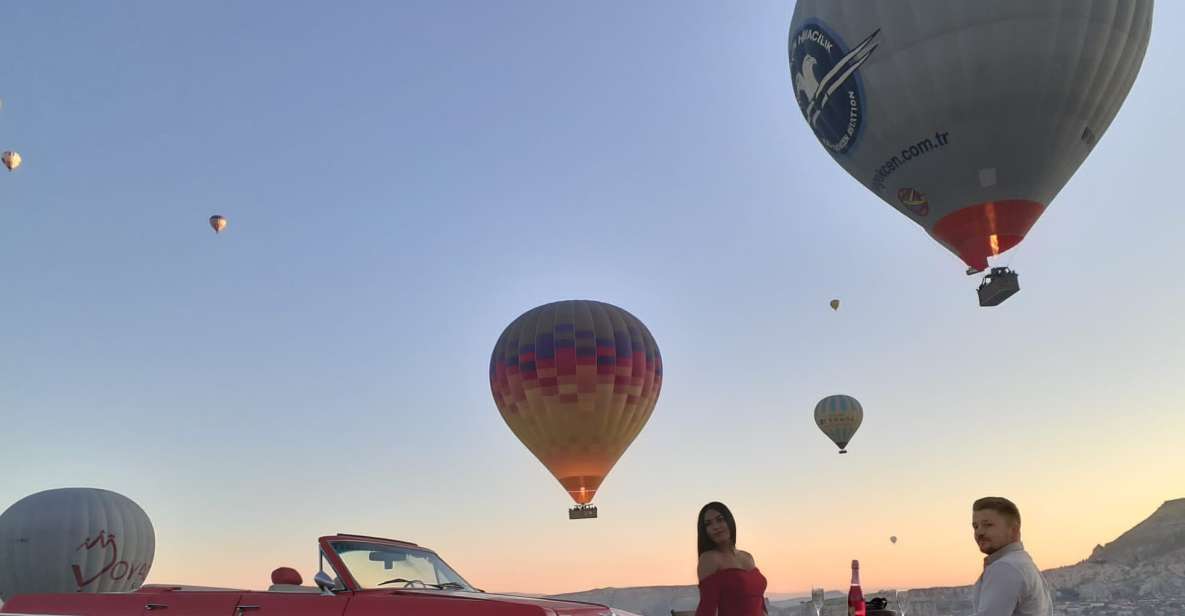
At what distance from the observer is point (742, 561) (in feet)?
21.7

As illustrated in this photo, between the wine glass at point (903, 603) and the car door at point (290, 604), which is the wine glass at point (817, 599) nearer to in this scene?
the wine glass at point (903, 603)

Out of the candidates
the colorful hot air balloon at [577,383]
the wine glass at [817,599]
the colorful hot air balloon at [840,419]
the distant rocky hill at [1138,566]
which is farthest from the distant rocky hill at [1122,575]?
the wine glass at [817,599]

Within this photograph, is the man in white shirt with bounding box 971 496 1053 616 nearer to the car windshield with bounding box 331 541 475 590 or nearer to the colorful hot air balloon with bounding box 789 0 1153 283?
the car windshield with bounding box 331 541 475 590

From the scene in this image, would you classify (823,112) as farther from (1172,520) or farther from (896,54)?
(1172,520)

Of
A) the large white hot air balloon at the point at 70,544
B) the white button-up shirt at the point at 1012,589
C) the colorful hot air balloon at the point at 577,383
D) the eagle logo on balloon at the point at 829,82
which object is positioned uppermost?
the eagle logo on balloon at the point at 829,82

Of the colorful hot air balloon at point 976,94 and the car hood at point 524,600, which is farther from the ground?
the colorful hot air balloon at point 976,94

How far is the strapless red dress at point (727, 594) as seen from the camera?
643 cm

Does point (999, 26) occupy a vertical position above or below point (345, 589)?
above

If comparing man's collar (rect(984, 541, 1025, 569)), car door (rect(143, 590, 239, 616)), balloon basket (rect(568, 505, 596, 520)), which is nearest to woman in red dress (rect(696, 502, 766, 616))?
man's collar (rect(984, 541, 1025, 569))

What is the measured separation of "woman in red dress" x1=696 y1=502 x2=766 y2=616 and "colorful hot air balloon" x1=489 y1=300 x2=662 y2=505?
3053 cm

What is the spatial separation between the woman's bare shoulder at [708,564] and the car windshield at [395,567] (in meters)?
2.61

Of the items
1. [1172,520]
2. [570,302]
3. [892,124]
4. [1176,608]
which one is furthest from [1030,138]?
[1172,520]

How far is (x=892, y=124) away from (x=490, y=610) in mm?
24413

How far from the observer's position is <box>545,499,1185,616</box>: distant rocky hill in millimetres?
124500
